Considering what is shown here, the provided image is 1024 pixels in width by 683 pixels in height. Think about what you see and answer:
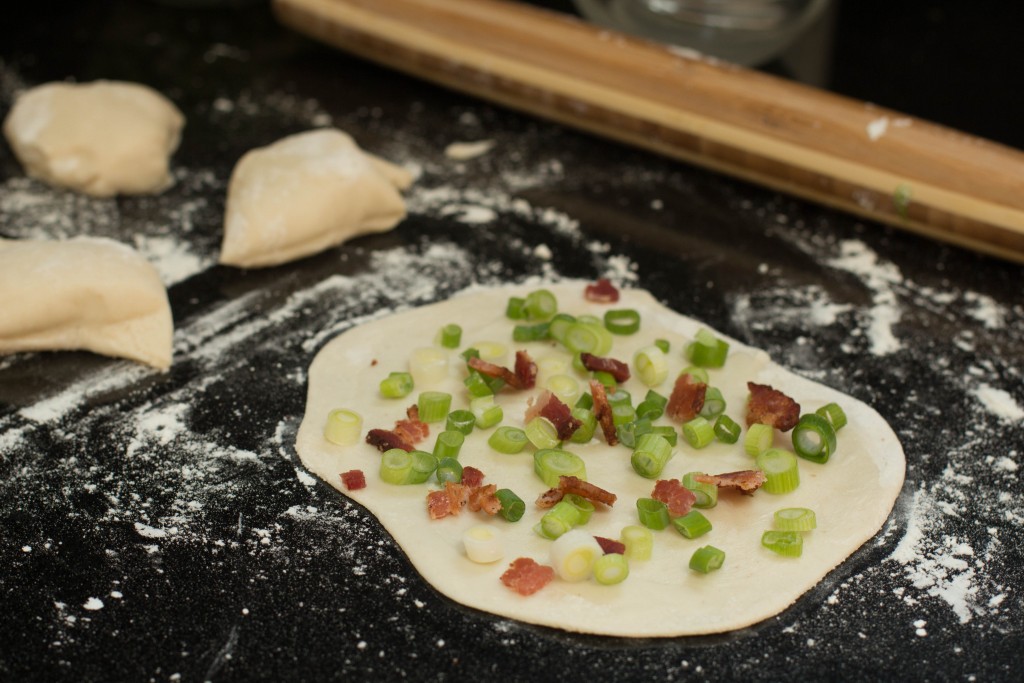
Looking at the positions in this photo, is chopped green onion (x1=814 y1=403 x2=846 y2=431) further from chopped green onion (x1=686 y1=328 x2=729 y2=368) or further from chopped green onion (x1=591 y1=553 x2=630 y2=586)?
chopped green onion (x1=591 y1=553 x2=630 y2=586)

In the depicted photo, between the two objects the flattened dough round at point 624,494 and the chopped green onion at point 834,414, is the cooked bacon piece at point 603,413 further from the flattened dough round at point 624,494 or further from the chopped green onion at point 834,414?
the chopped green onion at point 834,414

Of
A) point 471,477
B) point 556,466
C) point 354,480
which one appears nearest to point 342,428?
point 354,480

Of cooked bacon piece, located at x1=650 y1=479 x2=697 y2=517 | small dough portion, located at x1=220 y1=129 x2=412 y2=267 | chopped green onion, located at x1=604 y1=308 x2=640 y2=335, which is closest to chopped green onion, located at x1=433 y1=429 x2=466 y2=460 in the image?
cooked bacon piece, located at x1=650 y1=479 x2=697 y2=517

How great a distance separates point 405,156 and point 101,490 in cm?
127

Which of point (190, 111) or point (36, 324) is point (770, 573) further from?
point (190, 111)

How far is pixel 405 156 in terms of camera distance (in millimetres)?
2791

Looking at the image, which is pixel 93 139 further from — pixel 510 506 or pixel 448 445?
pixel 510 506

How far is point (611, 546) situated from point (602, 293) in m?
0.73

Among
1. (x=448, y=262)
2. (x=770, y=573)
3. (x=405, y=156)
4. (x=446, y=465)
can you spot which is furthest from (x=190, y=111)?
(x=770, y=573)

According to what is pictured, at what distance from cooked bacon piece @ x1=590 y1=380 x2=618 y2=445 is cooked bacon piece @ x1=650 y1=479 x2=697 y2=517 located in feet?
0.54

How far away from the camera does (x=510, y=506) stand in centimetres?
170

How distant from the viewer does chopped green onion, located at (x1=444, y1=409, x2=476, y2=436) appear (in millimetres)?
1872

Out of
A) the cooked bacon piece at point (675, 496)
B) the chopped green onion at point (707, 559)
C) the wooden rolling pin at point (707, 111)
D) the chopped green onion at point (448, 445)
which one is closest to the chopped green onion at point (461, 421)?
the chopped green onion at point (448, 445)

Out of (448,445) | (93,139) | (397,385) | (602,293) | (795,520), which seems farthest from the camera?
(93,139)
